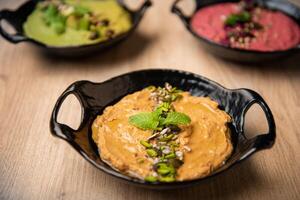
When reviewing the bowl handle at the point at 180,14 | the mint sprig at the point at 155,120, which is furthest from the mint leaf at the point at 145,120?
the bowl handle at the point at 180,14

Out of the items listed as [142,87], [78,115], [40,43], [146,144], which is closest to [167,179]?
[146,144]

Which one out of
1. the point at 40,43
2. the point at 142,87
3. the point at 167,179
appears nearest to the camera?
the point at 167,179

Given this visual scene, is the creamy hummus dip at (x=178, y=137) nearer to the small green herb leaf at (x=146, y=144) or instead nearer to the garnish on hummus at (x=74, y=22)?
Answer: the small green herb leaf at (x=146, y=144)

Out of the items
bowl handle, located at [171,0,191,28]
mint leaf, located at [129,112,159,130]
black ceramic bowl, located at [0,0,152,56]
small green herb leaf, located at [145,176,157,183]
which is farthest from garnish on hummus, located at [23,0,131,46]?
small green herb leaf, located at [145,176,157,183]

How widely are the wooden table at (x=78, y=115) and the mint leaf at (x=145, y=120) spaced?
0.77 ft

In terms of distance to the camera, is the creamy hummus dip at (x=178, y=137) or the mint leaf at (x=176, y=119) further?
the mint leaf at (x=176, y=119)

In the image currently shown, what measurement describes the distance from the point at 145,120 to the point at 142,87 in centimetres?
33

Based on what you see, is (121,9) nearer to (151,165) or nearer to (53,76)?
(53,76)

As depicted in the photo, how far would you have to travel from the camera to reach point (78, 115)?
178cm

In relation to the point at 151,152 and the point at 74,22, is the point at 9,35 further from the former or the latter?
the point at 151,152

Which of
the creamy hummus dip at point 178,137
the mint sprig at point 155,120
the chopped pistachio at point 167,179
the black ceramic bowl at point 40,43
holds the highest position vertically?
the mint sprig at point 155,120

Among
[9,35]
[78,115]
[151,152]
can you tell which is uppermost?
[151,152]

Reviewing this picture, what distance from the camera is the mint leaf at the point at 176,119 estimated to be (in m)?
1.38

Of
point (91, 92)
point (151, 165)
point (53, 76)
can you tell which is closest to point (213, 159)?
point (151, 165)
